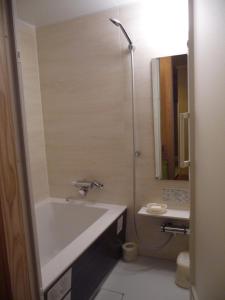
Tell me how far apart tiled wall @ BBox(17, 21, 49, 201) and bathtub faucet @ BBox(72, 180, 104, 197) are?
409 millimetres

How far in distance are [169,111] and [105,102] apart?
0.64 metres

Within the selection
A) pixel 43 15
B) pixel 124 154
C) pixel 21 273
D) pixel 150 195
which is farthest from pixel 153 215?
pixel 43 15

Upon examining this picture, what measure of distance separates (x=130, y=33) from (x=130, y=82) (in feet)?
1.42

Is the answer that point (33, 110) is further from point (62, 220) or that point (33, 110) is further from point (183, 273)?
point (183, 273)

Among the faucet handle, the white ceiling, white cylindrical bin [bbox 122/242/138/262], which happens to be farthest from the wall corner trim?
the white ceiling

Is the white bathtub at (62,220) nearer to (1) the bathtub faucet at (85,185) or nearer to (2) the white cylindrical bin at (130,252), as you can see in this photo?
(1) the bathtub faucet at (85,185)

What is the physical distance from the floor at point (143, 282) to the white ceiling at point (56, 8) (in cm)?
243

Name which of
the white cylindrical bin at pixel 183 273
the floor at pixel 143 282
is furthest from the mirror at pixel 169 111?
the floor at pixel 143 282

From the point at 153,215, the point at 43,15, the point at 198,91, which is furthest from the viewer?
the point at 43,15

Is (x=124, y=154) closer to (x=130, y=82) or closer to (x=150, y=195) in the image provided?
(x=150, y=195)

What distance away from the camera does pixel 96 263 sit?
187cm

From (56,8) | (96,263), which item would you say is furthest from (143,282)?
(56,8)

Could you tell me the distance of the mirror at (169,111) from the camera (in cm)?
205

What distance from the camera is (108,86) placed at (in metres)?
2.32
